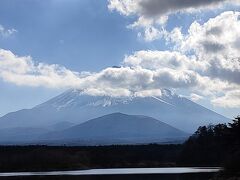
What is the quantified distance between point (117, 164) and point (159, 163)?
50.3ft

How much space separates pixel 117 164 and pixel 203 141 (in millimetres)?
31510

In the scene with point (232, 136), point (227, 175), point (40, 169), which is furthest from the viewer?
point (40, 169)

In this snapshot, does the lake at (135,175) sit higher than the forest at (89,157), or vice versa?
the forest at (89,157)

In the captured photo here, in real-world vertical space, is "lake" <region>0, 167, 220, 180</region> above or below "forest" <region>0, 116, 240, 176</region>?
below

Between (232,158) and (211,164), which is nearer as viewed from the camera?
(232,158)

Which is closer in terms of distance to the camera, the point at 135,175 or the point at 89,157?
the point at 135,175

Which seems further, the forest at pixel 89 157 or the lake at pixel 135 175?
the forest at pixel 89 157

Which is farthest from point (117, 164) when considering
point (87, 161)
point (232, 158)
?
point (232, 158)

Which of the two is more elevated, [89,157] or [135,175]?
[89,157]

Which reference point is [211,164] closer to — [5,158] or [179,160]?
[179,160]

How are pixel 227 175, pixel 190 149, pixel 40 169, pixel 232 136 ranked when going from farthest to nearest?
pixel 190 149 → pixel 40 169 → pixel 232 136 → pixel 227 175

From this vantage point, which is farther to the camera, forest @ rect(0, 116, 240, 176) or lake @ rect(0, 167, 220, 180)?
forest @ rect(0, 116, 240, 176)

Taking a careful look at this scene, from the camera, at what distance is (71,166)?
186125 millimetres

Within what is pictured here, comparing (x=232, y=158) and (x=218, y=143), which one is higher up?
(x=218, y=143)
